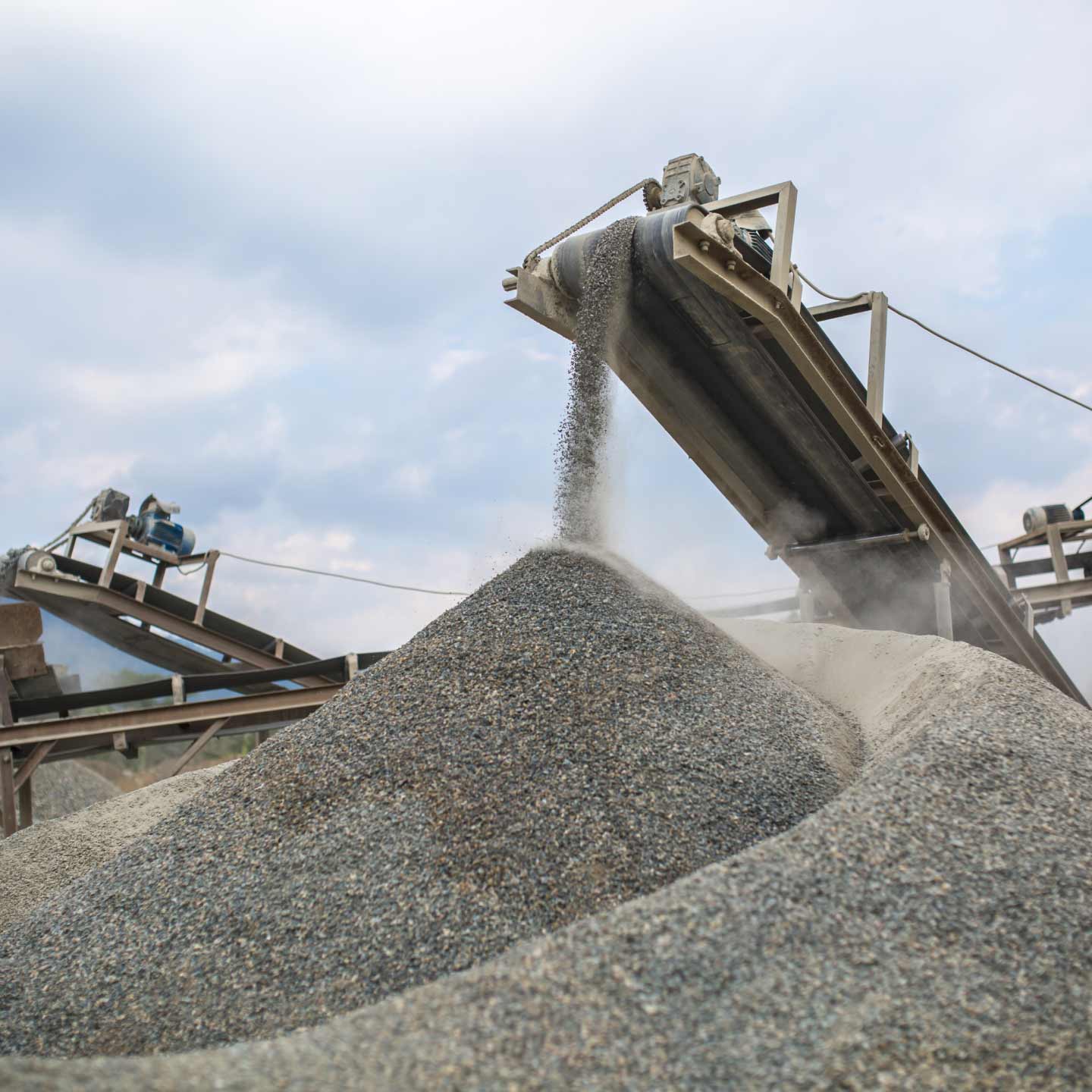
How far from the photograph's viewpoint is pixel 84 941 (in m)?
3.06

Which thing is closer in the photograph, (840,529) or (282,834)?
(282,834)

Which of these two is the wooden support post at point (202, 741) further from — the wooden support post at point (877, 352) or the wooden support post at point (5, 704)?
the wooden support post at point (877, 352)

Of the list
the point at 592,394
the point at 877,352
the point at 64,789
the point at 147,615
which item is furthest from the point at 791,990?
the point at 64,789

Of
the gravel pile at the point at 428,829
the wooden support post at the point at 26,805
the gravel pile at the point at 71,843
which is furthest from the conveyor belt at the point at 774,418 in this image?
the wooden support post at the point at 26,805

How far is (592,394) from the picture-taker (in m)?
4.61

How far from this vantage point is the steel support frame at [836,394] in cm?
422

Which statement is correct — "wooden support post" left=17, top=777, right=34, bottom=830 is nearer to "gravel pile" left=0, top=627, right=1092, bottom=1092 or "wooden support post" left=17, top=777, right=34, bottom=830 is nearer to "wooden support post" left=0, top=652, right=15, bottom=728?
"wooden support post" left=0, top=652, right=15, bottom=728

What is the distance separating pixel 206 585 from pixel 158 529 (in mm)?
672

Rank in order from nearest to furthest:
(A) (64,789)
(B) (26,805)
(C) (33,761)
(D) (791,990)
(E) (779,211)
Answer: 1. (D) (791,990)
2. (E) (779,211)
3. (C) (33,761)
4. (B) (26,805)
5. (A) (64,789)

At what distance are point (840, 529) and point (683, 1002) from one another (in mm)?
4132

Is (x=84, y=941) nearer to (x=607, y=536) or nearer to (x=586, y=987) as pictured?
(x=586, y=987)

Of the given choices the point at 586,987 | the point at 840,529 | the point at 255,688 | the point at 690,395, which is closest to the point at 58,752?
the point at 255,688

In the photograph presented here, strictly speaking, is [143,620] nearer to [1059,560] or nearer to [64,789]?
[64,789]

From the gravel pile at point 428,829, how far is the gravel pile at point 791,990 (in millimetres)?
547
